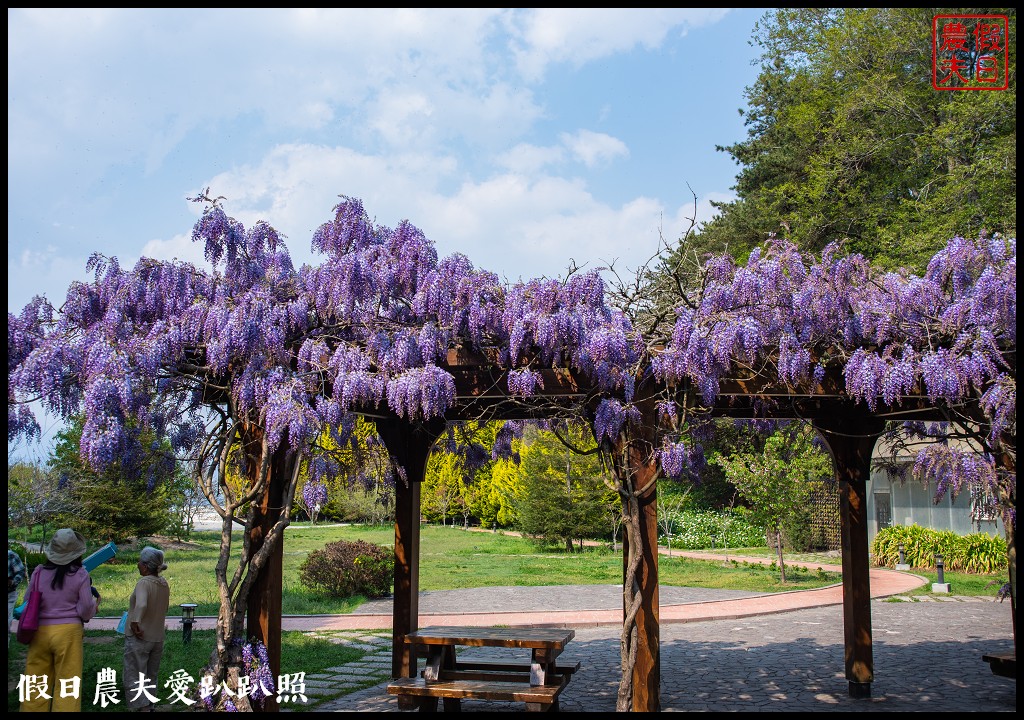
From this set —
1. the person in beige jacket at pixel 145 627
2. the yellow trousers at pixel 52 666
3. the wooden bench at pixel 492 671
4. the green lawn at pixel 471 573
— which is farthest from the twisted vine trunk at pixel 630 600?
the green lawn at pixel 471 573

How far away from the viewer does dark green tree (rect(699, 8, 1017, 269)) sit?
1866 cm

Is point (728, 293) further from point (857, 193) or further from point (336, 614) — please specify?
point (857, 193)

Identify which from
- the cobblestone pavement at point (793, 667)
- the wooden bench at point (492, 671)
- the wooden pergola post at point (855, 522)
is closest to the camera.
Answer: the wooden bench at point (492, 671)

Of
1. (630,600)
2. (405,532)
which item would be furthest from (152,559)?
(630,600)

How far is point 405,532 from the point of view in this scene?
8.43 meters

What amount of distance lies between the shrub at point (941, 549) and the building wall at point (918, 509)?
0.32m

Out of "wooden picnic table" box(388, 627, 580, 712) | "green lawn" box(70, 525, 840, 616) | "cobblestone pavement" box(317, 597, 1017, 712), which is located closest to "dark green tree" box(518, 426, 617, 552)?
"green lawn" box(70, 525, 840, 616)

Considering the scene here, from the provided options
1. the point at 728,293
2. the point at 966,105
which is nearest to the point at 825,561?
the point at 966,105

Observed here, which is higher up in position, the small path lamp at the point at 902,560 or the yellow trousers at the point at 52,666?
the yellow trousers at the point at 52,666

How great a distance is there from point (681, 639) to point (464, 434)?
4.79m

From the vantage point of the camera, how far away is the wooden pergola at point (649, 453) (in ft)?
21.2

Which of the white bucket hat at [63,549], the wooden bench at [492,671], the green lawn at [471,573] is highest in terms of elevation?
the white bucket hat at [63,549]

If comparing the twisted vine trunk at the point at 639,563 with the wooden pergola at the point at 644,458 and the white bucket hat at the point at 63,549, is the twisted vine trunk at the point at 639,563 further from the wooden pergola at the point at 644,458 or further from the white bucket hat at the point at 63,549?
the white bucket hat at the point at 63,549

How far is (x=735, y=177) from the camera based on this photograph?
28688mm
